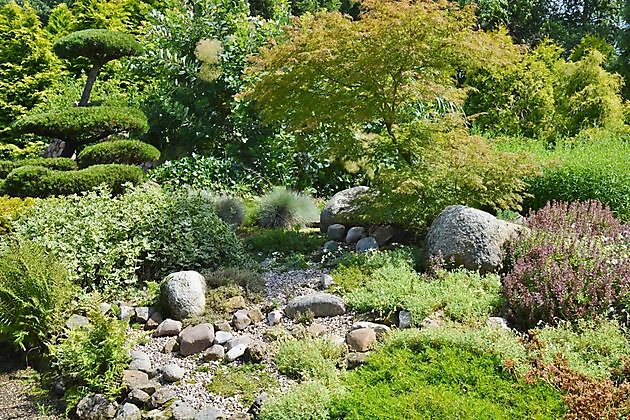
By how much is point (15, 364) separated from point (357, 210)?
4.06m

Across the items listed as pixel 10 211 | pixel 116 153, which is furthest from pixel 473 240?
pixel 116 153

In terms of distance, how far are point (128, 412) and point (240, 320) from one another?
1.30 m

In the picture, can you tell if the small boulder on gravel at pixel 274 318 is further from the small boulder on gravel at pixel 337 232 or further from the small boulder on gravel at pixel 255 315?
the small boulder on gravel at pixel 337 232

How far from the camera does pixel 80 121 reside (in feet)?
29.5

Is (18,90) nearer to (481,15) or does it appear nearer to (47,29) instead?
(47,29)

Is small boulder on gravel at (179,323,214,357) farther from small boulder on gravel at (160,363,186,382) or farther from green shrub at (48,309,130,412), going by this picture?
green shrub at (48,309,130,412)

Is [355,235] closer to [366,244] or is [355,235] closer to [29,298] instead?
[366,244]

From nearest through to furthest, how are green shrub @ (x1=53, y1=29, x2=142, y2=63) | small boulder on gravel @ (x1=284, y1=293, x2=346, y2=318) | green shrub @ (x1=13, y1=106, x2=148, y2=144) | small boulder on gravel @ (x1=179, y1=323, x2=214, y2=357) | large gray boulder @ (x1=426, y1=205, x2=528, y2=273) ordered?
1. small boulder on gravel @ (x1=179, y1=323, x2=214, y2=357)
2. small boulder on gravel @ (x1=284, y1=293, x2=346, y2=318)
3. large gray boulder @ (x1=426, y1=205, x2=528, y2=273)
4. green shrub @ (x1=13, y1=106, x2=148, y2=144)
5. green shrub @ (x1=53, y1=29, x2=142, y2=63)

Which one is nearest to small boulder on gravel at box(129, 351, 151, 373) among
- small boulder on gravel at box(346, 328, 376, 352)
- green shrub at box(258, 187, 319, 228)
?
small boulder on gravel at box(346, 328, 376, 352)

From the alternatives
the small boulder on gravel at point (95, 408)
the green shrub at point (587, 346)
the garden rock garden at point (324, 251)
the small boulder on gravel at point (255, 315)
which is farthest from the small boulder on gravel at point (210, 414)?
the green shrub at point (587, 346)

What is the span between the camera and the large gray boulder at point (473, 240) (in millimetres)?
5680

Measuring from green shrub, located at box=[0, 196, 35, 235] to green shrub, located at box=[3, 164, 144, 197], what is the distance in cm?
75

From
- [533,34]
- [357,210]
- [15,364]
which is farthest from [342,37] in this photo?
[533,34]

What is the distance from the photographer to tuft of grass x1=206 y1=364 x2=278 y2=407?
13.4 ft
